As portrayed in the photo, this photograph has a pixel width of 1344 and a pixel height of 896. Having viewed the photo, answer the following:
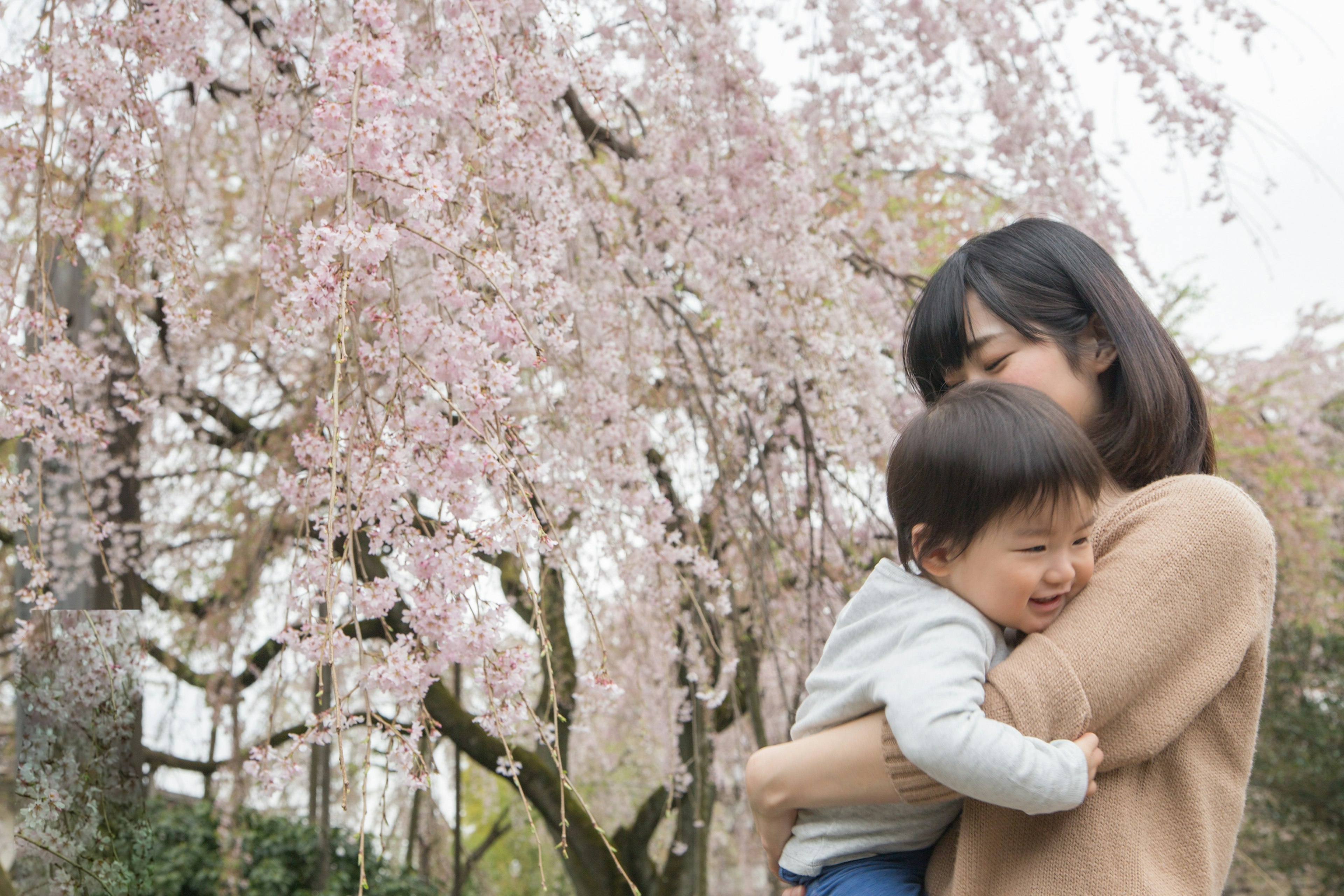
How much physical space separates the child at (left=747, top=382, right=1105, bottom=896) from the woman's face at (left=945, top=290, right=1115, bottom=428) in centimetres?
11

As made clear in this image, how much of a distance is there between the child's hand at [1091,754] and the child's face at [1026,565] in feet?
0.38

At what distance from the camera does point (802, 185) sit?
2514 mm

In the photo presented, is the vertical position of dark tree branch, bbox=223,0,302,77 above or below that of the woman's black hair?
above

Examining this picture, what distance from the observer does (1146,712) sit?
942 millimetres

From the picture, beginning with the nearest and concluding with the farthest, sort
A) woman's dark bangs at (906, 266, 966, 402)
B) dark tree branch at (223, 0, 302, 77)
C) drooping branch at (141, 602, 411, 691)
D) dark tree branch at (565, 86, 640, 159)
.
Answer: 1. woman's dark bangs at (906, 266, 966, 402)
2. dark tree branch at (223, 0, 302, 77)
3. dark tree branch at (565, 86, 640, 159)
4. drooping branch at (141, 602, 411, 691)

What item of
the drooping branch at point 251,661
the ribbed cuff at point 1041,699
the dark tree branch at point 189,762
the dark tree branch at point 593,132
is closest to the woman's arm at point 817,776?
the ribbed cuff at point 1041,699

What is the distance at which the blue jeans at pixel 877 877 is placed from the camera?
100 cm

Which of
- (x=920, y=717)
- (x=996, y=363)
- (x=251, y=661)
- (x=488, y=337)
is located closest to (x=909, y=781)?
(x=920, y=717)

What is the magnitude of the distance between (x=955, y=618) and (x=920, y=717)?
4.2 inches

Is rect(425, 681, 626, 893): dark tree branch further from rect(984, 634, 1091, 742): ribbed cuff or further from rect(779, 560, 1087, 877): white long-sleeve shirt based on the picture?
rect(984, 634, 1091, 742): ribbed cuff

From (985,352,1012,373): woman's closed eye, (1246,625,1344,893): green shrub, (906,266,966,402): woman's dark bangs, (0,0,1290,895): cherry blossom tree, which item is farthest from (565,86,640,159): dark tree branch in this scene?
(1246,625,1344,893): green shrub

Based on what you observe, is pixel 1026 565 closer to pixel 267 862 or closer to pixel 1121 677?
pixel 1121 677

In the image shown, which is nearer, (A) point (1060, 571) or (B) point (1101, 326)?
(A) point (1060, 571)

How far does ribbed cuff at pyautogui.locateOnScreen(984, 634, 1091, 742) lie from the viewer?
89 cm
